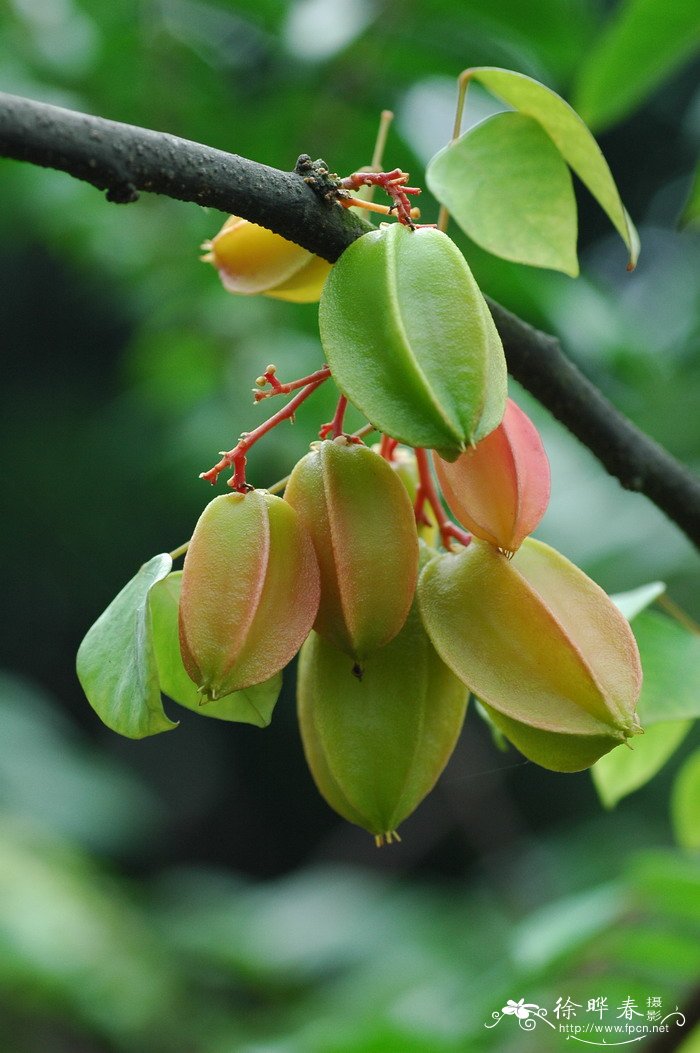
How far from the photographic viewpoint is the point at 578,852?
13.8ft

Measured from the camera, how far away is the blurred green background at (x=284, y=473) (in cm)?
136

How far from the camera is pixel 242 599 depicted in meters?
0.60

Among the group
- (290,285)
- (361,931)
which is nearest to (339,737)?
(290,285)

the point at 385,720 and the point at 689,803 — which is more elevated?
the point at 385,720

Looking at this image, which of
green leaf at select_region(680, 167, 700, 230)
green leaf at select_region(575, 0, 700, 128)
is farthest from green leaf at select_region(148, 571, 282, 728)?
green leaf at select_region(575, 0, 700, 128)

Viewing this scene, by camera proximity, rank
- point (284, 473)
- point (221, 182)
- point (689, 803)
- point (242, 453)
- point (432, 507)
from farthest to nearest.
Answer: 1. point (284, 473)
2. point (689, 803)
3. point (432, 507)
4. point (242, 453)
5. point (221, 182)

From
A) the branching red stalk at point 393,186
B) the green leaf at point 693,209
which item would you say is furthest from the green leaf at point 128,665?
the green leaf at point 693,209

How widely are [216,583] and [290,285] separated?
226mm

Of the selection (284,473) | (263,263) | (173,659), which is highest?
(263,263)

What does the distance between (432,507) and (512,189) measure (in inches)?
8.9

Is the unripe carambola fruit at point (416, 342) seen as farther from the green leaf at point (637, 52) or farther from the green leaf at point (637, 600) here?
the green leaf at point (637, 52)

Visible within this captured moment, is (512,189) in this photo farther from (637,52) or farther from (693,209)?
(637,52)

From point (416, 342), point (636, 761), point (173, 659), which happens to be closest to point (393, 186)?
point (416, 342)

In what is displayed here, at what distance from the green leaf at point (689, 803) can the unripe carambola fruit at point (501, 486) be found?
64cm
